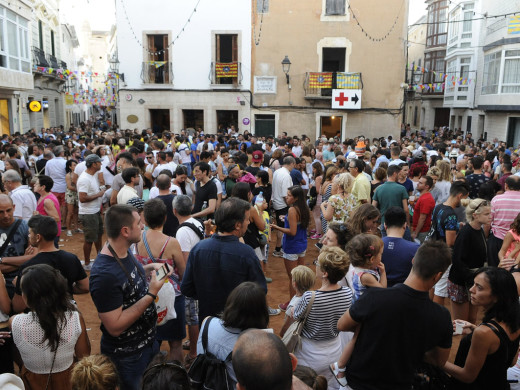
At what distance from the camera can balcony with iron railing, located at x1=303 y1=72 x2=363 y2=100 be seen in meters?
18.1

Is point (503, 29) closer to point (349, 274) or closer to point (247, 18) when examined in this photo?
point (247, 18)

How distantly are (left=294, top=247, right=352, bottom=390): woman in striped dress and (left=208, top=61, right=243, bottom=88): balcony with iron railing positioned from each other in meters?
16.6

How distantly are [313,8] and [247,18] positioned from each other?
283 centimetres

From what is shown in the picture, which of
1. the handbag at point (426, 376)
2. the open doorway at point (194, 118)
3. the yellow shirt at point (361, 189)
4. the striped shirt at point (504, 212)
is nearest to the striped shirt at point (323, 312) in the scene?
the handbag at point (426, 376)

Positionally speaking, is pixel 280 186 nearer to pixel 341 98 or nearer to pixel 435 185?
pixel 435 185

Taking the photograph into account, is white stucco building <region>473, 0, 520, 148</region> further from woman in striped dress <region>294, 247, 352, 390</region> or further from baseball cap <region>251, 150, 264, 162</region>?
woman in striped dress <region>294, 247, 352, 390</region>

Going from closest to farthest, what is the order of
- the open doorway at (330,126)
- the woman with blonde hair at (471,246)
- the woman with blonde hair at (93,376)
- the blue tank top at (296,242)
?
1. the woman with blonde hair at (93,376)
2. the woman with blonde hair at (471,246)
3. the blue tank top at (296,242)
4. the open doorway at (330,126)

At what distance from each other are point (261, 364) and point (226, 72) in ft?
59.6

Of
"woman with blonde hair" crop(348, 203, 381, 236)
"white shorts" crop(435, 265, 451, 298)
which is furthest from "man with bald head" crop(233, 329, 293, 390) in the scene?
"white shorts" crop(435, 265, 451, 298)

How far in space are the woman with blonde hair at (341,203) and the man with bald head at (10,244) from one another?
3.41 metres

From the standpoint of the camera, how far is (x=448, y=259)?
2424mm

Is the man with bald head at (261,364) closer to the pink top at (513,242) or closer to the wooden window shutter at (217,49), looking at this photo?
the pink top at (513,242)

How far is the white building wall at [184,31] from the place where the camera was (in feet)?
60.3

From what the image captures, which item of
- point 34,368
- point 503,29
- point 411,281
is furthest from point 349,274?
point 503,29
